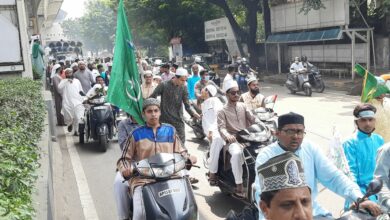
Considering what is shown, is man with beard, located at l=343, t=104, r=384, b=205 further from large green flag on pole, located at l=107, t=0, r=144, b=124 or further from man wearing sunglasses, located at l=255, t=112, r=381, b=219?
large green flag on pole, located at l=107, t=0, r=144, b=124

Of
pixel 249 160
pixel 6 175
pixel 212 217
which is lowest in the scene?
pixel 212 217

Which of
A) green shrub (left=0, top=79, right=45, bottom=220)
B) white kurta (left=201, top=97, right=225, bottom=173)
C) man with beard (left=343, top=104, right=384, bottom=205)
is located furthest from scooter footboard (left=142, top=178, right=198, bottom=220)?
white kurta (left=201, top=97, right=225, bottom=173)

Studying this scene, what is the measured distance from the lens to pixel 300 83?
18328 mm

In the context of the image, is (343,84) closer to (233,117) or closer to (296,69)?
(296,69)

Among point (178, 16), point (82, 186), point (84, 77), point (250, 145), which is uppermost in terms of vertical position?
point (178, 16)

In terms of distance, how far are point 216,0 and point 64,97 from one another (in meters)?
19.0

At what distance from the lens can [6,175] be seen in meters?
3.47

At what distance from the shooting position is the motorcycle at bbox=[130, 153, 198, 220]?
4.14m

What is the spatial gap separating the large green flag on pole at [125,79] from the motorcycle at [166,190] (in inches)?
50.8

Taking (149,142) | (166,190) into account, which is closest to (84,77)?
(149,142)

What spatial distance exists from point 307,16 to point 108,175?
18655 millimetres

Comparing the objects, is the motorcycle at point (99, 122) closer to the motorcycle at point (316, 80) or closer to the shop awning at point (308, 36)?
the motorcycle at point (316, 80)

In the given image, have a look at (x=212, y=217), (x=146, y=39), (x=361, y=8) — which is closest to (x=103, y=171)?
(x=212, y=217)

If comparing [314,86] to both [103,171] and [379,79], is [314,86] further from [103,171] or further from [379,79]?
[379,79]
